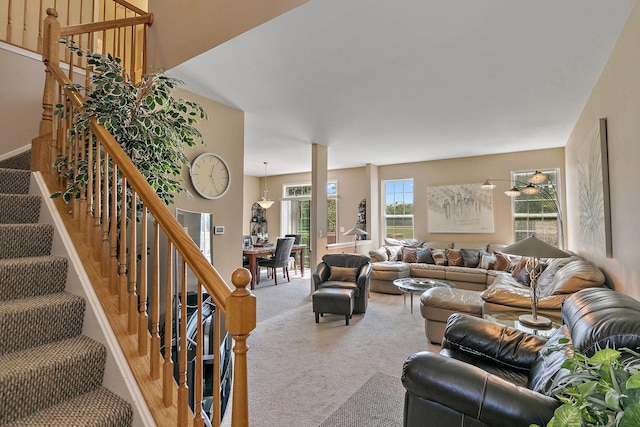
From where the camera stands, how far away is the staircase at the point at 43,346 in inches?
47.1

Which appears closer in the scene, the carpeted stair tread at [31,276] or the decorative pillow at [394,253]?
the carpeted stair tread at [31,276]

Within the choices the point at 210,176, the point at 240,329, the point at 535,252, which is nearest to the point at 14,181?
the point at 210,176

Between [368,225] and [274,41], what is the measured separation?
516 cm

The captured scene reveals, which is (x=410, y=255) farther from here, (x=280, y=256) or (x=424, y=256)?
(x=280, y=256)

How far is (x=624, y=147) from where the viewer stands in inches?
88.9

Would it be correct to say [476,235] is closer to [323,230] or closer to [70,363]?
[323,230]

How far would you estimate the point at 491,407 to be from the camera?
132 centimetres

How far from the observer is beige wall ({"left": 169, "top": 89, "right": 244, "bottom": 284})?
141 inches

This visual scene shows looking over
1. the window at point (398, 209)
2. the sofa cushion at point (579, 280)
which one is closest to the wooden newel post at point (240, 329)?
the sofa cushion at point (579, 280)

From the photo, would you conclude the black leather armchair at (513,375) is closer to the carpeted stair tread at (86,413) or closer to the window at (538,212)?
the carpeted stair tread at (86,413)

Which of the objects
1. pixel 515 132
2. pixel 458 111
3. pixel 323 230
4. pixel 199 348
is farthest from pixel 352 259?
pixel 199 348

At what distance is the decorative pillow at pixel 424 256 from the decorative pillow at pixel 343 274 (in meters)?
2.08

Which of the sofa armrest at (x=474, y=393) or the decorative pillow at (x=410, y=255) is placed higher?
the decorative pillow at (x=410, y=255)

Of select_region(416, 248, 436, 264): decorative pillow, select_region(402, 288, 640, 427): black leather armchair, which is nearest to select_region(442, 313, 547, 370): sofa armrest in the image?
select_region(402, 288, 640, 427): black leather armchair
